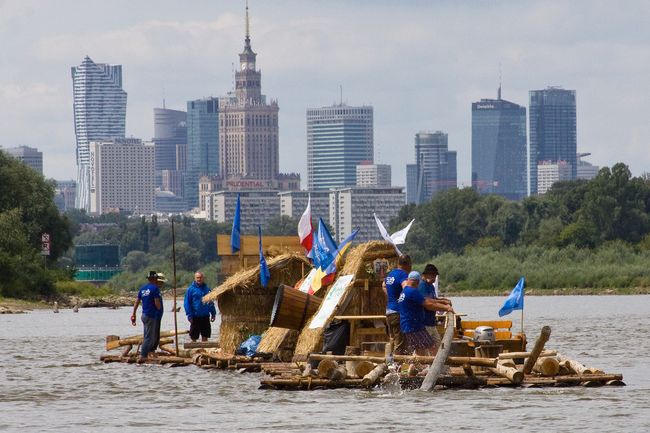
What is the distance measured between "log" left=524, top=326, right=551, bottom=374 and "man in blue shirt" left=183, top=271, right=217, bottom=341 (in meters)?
9.54

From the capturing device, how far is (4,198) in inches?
4210

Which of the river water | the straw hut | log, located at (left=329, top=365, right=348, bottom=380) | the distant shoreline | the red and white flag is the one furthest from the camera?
the distant shoreline

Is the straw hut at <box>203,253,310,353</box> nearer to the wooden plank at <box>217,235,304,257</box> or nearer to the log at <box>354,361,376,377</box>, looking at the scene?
the wooden plank at <box>217,235,304,257</box>

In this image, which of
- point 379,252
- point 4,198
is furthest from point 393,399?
point 4,198

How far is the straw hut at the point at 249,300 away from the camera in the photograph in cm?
3681

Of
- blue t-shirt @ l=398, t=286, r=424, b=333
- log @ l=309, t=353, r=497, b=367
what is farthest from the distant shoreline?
blue t-shirt @ l=398, t=286, r=424, b=333

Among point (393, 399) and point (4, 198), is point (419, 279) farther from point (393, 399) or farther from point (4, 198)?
point (4, 198)

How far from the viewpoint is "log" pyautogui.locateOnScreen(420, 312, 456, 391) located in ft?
93.5

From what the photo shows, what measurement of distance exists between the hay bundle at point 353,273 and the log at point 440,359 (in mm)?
4372

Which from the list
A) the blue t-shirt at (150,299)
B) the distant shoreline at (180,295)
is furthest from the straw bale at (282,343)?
the distant shoreline at (180,295)

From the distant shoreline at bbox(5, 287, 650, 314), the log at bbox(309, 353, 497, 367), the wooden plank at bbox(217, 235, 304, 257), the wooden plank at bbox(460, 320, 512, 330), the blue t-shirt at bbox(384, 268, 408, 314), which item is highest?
the wooden plank at bbox(217, 235, 304, 257)

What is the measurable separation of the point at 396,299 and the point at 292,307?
15.0ft

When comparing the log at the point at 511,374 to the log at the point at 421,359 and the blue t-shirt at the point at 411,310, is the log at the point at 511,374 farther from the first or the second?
the blue t-shirt at the point at 411,310

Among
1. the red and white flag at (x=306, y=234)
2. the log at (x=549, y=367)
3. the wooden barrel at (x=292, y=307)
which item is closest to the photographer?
→ the log at (x=549, y=367)
